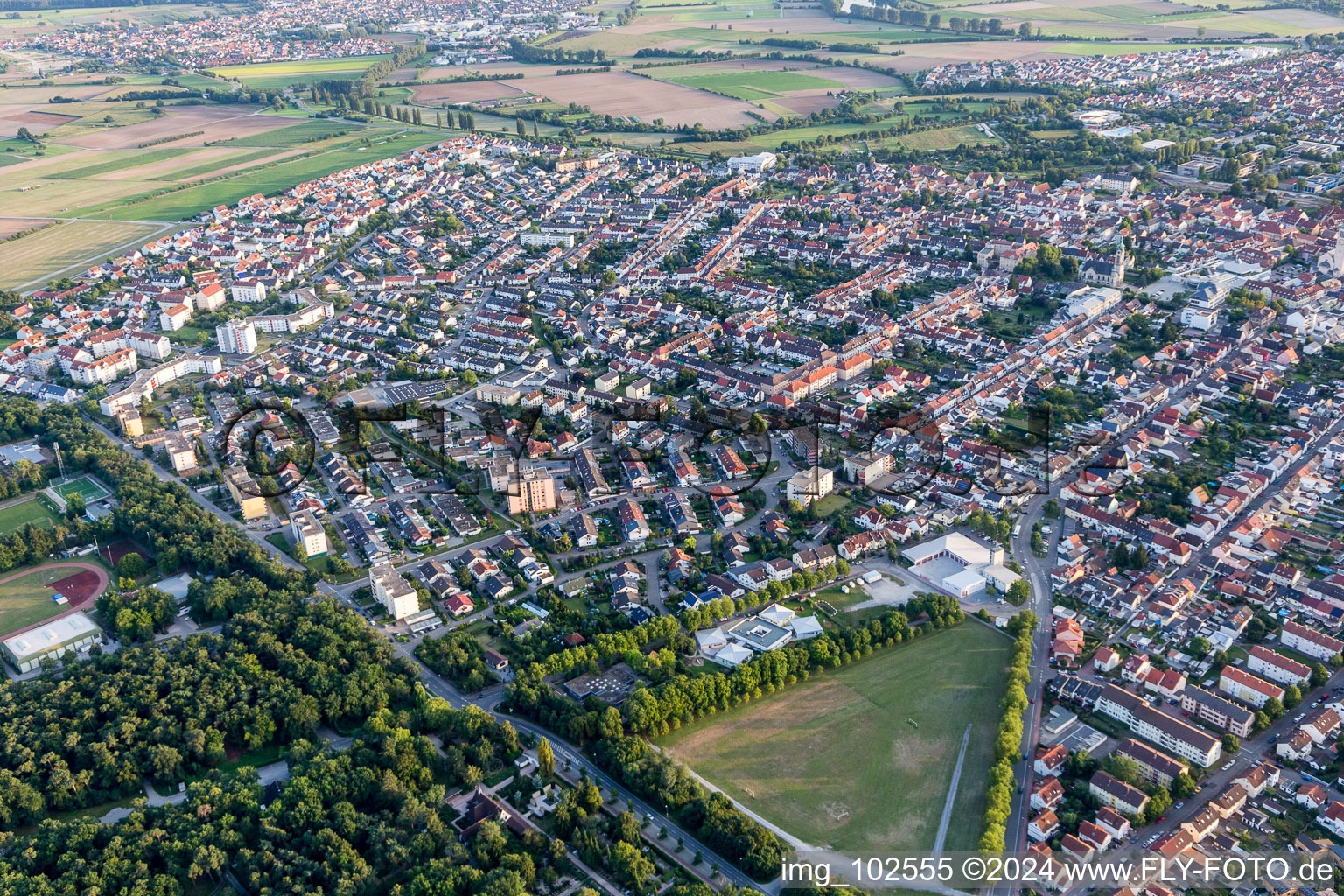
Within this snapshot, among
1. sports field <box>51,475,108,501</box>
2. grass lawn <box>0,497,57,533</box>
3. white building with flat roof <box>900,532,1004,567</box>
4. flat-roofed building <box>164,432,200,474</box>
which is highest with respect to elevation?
flat-roofed building <box>164,432,200,474</box>

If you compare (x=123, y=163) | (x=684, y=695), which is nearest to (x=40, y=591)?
(x=684, y=695)

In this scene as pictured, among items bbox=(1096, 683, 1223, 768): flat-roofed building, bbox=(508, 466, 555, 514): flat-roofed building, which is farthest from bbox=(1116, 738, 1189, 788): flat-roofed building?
bbox=(508, 466, 555, 514): flat-roofed building

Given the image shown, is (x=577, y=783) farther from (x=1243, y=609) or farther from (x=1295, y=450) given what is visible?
(x=1295, y=450)

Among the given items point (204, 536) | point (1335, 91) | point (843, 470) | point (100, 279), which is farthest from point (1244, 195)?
point (100, 279)

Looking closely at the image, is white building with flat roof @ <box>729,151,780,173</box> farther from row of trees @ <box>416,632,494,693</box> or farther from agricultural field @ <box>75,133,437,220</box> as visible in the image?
row of trees @ <box>416,632,494,693</box>

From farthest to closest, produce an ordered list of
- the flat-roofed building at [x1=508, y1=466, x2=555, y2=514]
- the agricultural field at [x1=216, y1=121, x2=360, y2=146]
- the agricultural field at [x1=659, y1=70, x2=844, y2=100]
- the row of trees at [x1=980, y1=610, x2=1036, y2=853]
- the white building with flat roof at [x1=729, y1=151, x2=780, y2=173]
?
1. the agricultural field at [x1=659, y1=70, x2=844, y2=100]
2. the agricultural field at [x1=216, y1=121, x2=360, y2=146]
3. the white building with flat roof at [x1=729, y1=151, x2=780, y2=173]
4. the flat-roofed building at [x1=508, y1=466, x2=555, y2=514]
5. the row of trees at [x1=980, y1=610, x2=1036, y2=853]

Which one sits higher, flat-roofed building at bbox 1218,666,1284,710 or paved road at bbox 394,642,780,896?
flat-roofed building at bbox 1218,666,1284,710
